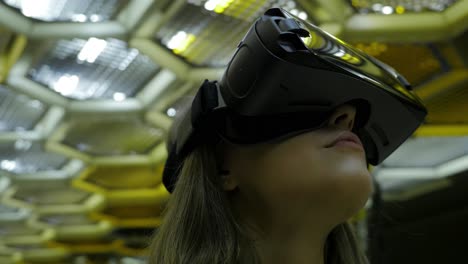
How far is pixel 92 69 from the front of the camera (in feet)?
19.7

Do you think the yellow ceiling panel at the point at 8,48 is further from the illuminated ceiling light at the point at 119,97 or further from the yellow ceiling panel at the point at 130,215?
the yellow ceiling panel at the point at 130,215

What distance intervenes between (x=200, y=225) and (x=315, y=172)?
23 cm

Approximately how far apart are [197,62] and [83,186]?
17.8 feet

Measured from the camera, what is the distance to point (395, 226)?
1.88 m

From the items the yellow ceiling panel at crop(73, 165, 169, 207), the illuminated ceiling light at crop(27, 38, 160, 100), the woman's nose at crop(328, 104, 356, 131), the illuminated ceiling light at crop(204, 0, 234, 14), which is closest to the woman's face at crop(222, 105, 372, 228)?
the woman's nose at crop(328, 104, 356, 131)

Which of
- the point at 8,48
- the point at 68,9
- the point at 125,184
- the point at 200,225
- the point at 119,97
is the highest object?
the point at 200,225

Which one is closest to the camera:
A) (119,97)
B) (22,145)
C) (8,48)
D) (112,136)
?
(8,48)

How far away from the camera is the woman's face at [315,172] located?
37.8 inches

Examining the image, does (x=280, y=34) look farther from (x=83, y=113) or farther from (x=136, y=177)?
(x=136, y=177)

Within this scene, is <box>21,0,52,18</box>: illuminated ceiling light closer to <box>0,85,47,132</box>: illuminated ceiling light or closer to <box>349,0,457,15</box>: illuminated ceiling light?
<box>0,85,47,132</box>: illuminated ceiling light

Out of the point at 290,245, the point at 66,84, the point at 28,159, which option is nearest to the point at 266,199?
the point at 290,245

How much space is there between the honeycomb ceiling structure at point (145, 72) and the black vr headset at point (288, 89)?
625 mm

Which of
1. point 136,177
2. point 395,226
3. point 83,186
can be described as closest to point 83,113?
point 136,177

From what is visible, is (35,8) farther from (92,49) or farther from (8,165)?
(8,165)
